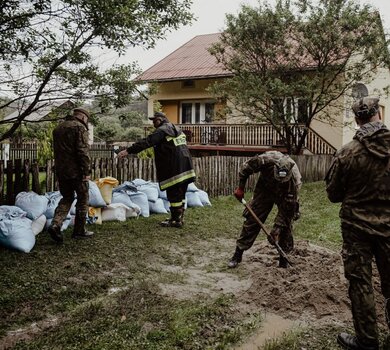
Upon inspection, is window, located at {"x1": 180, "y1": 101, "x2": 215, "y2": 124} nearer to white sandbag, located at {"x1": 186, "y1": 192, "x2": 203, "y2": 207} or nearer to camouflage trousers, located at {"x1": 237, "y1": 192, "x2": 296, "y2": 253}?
white sandbag, located at {"x1": 186, "y1": 192, "x2": 203, "y2": 207}

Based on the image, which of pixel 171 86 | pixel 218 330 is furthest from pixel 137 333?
pixel 171 86

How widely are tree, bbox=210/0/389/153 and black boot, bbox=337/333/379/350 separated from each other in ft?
39.4

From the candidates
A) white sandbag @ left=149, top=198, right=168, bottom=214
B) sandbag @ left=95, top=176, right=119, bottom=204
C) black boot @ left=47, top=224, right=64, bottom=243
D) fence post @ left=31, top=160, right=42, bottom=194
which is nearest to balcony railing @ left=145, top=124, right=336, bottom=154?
white sandbag @ left=149, top=198, right=168, bottom=214

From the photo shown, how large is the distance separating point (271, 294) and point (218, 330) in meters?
0.92

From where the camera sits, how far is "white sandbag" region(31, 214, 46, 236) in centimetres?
610

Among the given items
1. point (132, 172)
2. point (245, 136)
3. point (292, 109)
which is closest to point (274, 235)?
point (132, 172)

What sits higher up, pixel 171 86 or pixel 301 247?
pixel 171 86

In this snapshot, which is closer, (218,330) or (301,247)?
(218,330)

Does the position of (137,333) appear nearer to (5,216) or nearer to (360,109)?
(360,109)

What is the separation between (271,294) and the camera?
13.7 feet

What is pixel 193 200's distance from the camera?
959cm

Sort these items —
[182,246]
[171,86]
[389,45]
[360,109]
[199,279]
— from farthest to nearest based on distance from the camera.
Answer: [171,86] < [389,45] < [182,246] < [199,279] < [360,109]

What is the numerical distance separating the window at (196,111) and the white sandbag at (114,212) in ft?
52.6

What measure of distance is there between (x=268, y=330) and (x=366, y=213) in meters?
1.28
